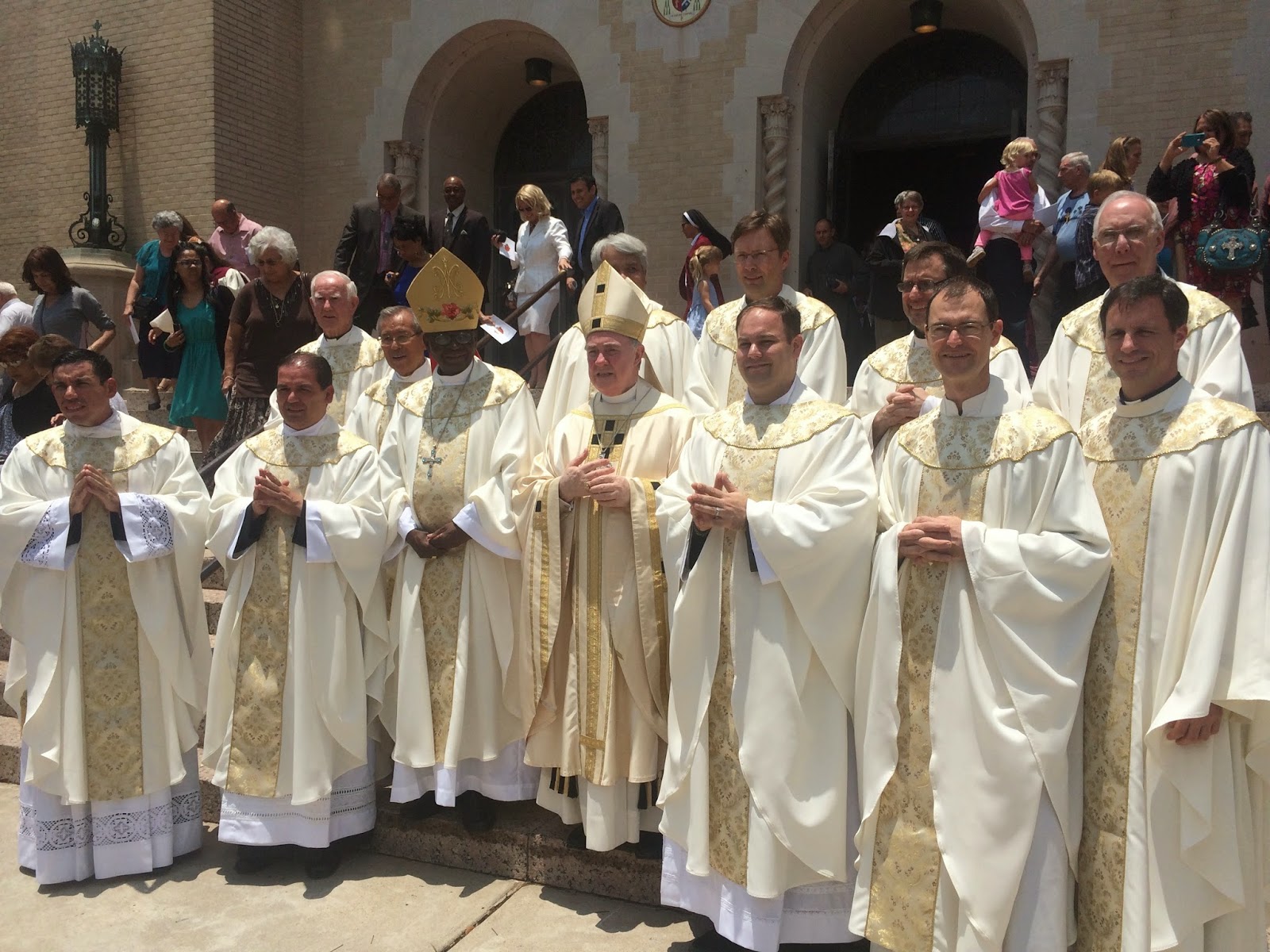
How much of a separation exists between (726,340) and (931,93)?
8.29m

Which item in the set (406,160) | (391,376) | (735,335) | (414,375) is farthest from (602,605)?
(406,160)

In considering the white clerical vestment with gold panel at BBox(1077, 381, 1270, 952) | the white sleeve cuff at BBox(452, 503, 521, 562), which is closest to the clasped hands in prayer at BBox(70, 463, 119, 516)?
Answer: the white sleeve cuff at BBox(452, 503, 521, 562)

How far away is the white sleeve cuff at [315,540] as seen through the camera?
14.2 ft

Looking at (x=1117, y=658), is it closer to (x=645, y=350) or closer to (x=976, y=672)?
(x=976, y=672)

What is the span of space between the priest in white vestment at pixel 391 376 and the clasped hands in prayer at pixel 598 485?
1455 mm

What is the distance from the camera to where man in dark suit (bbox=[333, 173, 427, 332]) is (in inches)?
336

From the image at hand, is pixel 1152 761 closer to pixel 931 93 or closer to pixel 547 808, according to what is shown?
pixel 547 808

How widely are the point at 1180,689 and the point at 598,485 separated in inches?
80.5

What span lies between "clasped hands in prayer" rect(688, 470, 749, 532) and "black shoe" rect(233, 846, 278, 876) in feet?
7.95

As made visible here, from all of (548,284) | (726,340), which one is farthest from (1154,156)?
(726,340)

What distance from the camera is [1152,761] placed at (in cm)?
299

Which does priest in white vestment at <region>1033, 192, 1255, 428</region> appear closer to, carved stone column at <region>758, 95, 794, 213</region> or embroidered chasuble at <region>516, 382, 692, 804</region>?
embroidered chasuble at <region>516, 382, 692, 804</region>

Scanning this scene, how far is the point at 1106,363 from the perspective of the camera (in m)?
3.96

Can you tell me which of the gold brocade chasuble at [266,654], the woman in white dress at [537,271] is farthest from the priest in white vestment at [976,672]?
the woman in white dress at [537,271]
